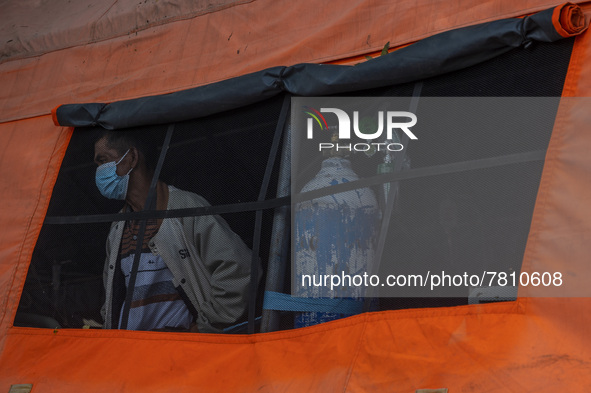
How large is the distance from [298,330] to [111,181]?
126 centimetres

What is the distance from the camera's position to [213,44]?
3.07m

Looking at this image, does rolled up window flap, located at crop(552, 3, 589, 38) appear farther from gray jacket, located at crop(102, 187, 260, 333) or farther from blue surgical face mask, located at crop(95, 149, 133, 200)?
blue surgical face mask, located at crop(95, 149, 133, 200)

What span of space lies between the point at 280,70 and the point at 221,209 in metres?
0.60

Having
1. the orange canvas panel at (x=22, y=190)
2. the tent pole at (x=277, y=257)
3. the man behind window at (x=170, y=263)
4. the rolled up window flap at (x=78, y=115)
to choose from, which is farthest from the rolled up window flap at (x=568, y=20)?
the orange canvas panel at (x=22, y=190)

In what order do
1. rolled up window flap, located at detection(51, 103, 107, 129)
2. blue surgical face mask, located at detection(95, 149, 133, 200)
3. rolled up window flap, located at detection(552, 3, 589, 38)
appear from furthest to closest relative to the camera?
rolled up window flap, located at detection(51, 103, 107, 129) → blue surgical face mask, located at detection(95, 149, 133, 200) → rolled up window flap, located at detection(552, 3, 589, 38)

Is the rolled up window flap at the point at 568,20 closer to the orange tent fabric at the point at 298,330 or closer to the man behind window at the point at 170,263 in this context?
the orange tent fabric at the point at 298,330

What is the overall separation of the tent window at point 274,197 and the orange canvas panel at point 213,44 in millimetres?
234

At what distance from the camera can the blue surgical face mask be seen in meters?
3.03

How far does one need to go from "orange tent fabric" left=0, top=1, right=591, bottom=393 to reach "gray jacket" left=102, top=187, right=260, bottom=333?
12 cm

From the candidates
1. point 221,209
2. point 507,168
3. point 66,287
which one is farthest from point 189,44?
point 507,168

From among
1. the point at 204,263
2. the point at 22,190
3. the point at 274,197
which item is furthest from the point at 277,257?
the point at 22,190

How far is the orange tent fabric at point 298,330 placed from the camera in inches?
71.8

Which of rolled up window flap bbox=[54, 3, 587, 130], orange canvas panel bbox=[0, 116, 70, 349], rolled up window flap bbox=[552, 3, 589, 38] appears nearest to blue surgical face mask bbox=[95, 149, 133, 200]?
Answer: rolled up window flap bbox=[54, 3, 587, 130]

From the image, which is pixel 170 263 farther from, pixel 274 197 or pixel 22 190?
pixel 22 190
